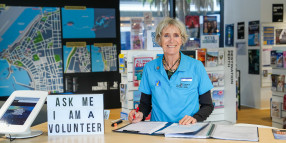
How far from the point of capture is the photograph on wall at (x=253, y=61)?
24.5ft

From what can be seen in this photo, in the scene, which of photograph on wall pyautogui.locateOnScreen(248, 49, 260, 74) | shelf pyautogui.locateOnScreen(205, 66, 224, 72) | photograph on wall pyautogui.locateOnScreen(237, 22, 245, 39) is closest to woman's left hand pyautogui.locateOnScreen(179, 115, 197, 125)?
shelf pyautogui.locateOnScreen(205, 66, 224, 72)

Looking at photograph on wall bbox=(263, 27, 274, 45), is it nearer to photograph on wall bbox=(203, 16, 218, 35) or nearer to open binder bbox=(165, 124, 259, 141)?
photograph on wall bbox=(203, 16, 218, 35)

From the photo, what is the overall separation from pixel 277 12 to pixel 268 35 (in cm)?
60

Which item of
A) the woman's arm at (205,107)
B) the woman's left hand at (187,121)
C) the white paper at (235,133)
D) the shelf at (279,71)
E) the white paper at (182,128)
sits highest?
the shelf at (279,71)

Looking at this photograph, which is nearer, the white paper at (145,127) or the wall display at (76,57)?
the white paper at (145,127)

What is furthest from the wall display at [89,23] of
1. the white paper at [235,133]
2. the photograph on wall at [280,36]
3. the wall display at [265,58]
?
the white paper at [235,133]

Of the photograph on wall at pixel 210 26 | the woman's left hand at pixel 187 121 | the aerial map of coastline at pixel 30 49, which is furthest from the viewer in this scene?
the photograph on wall at pixel 210 26

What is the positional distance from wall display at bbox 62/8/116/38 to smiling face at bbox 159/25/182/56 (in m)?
5.15

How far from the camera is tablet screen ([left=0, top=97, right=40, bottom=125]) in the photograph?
198cm

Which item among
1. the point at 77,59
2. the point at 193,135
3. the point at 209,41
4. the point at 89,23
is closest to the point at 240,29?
the point at 209,41

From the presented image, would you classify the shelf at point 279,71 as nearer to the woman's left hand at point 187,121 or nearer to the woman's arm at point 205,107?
the woman's arm at point 205,107

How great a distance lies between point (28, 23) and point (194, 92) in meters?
5.60

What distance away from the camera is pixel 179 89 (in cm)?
236

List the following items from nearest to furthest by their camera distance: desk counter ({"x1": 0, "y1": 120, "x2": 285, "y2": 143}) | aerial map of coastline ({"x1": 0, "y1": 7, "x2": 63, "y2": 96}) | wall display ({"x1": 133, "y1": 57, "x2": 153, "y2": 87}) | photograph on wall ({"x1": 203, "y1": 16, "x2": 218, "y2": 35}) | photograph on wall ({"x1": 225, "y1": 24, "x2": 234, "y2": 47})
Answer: desk counter ({"x1": 0, "y1": 120, "x2": 285, "y2": 143}), wall display ({"x1": 133, "y1": 57, "x2": 153, "y2": 87}), aerial map of coastline ({"x1": 0, "y1": 7, "x2": 63, "y2": 96}), photograph on wall ({"x1": 203, "y1": 16, "x2": 218, "y2": 35}), photograph on wall ({"x1": 225, "y1": 24, "x2": 234, "y2": 47})
